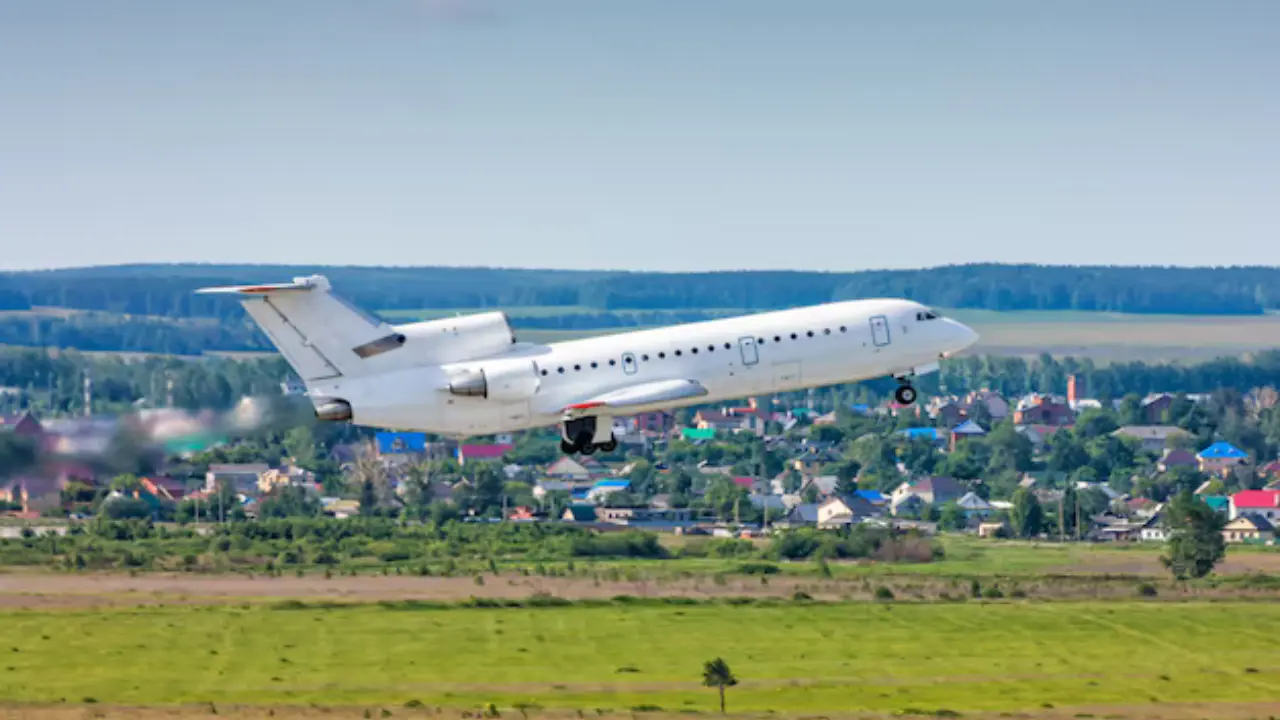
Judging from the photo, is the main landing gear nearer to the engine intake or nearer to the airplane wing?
the airplane wing

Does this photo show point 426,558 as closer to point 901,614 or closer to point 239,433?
point 901,614

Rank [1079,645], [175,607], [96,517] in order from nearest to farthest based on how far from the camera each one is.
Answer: [1079,645] → [175,607] → [96,517]

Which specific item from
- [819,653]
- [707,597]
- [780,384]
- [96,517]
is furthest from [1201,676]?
[96,517]

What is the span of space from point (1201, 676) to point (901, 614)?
85.4 feet

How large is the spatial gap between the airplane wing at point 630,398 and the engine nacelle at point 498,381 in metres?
1.62

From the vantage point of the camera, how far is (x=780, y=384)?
8550cm

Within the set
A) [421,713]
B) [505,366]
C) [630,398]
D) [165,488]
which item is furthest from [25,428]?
[165,488]

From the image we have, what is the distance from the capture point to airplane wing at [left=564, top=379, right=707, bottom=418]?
266 ft

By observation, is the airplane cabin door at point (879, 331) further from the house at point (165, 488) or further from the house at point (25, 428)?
the house at point (165, 488)

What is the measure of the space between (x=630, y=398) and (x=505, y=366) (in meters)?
4.35

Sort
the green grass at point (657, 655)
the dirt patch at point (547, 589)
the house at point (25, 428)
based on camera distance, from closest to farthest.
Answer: the house at point (25, 428) → the green grass at point (657, 655) → the dirt patch at point (547, 589)

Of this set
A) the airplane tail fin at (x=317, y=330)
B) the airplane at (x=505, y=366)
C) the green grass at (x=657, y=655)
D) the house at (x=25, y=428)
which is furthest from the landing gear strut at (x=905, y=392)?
the house at (x=25, y=428)

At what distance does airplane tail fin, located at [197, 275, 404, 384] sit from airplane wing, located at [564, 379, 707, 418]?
22.6 feet

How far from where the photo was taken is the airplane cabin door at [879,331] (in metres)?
88.2
